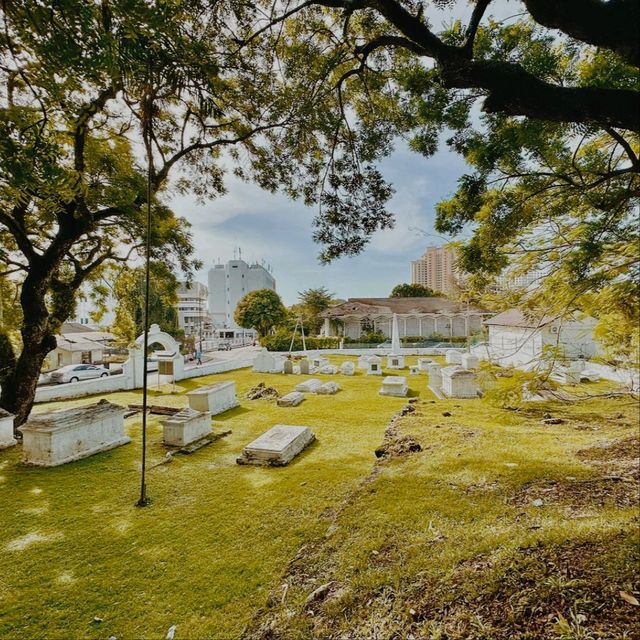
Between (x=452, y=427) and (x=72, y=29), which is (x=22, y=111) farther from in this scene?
(x=452, y=427)

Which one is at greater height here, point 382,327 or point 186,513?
point 382,327

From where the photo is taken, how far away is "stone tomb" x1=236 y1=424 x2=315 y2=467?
6.63 metres

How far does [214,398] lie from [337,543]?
7.56 metres

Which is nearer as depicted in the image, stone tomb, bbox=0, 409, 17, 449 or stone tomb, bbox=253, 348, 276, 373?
stone tomb, bbox=0, 409, 17, 449

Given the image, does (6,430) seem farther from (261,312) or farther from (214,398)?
(261,312)

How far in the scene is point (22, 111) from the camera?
13.6 ft

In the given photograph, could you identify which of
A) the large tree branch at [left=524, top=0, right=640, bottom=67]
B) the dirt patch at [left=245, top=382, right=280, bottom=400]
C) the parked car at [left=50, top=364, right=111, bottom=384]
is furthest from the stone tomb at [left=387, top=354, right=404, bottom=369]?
the large tree branch at [left=524, top=0, right=640, bottom=67]

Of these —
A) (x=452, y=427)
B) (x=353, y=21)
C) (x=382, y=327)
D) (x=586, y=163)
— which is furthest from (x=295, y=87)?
(x=382, y=327)

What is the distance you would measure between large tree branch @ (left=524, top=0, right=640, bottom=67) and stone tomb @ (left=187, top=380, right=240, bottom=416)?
1048cm

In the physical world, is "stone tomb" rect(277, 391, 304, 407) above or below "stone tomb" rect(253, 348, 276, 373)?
below

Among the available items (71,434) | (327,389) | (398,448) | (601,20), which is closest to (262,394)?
(327,389)

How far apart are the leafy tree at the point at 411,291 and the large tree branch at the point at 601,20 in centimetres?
5286

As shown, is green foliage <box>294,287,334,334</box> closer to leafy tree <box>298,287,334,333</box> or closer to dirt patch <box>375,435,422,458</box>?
leafy tree <box>298,287,334,333</box>

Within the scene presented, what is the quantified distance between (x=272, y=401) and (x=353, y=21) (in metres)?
10.9
